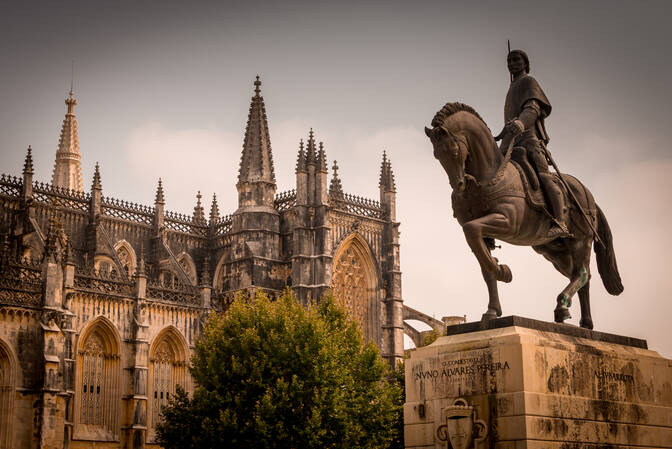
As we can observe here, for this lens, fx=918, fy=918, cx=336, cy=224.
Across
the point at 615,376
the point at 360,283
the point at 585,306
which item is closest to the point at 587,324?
the point at 585,306

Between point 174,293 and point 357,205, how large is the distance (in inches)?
549

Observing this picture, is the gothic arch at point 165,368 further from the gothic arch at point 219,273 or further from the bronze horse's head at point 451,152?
the bronze horse's head at point 451,152

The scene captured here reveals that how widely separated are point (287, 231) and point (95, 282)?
42.7ft

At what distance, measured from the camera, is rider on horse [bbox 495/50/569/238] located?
1170cm

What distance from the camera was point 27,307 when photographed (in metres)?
35.6

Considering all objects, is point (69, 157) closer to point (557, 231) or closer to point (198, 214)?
point (198, 214)

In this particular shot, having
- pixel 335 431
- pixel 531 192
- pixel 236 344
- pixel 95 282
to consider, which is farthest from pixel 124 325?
pixel 531 192

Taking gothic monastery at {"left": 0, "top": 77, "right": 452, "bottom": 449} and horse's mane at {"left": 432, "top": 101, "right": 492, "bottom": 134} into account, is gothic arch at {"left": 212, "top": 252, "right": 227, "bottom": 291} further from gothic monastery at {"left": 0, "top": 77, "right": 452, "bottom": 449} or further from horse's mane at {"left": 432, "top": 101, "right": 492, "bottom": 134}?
horse's mane at {"left": 432, "top": 101, "right": 492, "bottom": 134}

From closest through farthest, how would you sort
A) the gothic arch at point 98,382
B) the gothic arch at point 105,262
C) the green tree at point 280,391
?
1. the green tree at point 280,391
2. the gothic arch at point 98,382
3. the gothic arch at point 105,262

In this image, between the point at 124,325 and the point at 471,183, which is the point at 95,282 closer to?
the point at 124,325

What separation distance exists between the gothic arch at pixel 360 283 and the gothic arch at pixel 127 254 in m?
11.1

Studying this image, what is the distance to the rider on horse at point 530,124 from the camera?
1170cm

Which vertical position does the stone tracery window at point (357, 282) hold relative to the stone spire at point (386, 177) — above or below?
below

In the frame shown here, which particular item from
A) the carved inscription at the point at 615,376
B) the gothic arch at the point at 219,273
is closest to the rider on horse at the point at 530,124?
the carved inscription at the point at 615,376
